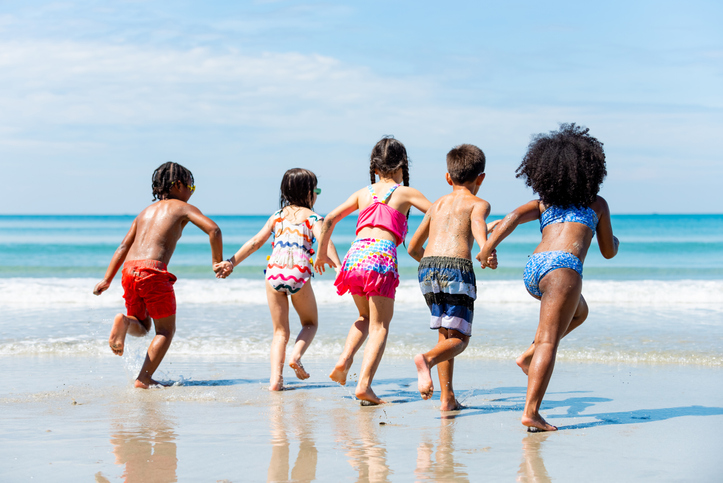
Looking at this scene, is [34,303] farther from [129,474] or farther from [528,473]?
[528,473]

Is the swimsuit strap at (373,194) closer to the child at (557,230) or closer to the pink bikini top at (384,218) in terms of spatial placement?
the pink bikini top at (384,218)

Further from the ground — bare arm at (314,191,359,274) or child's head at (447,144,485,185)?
child's head at (447,144,485,185)

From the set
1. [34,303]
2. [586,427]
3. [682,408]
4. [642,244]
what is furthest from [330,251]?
[642,244]

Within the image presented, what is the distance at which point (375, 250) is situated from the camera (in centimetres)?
450

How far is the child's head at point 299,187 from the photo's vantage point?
17.4 feet

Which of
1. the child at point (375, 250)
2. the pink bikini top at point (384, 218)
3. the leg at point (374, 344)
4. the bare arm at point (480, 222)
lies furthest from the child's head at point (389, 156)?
the leg at point (374, 344)

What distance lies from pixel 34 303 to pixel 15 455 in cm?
879

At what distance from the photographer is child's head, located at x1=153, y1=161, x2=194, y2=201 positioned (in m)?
5.39

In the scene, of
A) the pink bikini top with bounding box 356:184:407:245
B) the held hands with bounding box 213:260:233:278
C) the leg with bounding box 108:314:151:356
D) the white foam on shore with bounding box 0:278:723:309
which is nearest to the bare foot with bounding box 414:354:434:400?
the pink bikini top with bounding box 356:184:407:245

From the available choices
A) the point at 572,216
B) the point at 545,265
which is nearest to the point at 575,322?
the point at 545,265

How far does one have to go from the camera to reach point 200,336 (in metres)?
7.70

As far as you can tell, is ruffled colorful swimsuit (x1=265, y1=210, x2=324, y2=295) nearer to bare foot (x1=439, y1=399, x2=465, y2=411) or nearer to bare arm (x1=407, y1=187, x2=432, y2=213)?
bare arm (x1=407, y1=187, x2=432, y2=213)

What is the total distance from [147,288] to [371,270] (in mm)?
1827

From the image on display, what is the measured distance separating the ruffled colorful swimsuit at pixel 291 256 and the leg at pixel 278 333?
0.29ft
